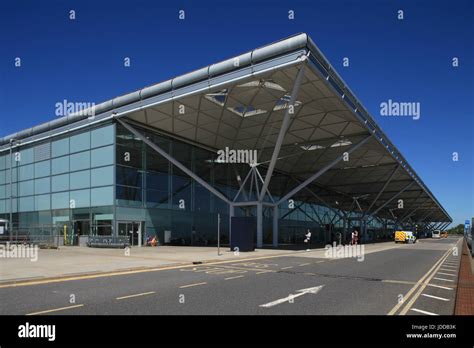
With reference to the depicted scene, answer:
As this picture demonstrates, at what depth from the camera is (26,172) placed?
44.5m

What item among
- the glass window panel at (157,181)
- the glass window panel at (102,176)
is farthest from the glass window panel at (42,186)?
the glass window panel at (157,181)

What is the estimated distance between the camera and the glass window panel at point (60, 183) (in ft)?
130

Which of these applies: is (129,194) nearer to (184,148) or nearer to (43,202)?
(184,148)

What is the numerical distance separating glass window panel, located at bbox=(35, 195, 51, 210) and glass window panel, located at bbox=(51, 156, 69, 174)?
2.74 m

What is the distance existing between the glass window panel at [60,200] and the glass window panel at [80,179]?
136 centimetres

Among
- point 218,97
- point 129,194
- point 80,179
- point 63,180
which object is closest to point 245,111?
point 218,97

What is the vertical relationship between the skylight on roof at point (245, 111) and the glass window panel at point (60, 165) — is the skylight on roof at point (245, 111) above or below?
above

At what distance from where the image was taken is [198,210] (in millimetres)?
42594

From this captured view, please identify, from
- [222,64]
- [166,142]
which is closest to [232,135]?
[166,142]

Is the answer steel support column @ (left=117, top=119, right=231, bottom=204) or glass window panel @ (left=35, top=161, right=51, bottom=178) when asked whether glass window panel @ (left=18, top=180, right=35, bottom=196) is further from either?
steel support column @ (left=117, top=119, right=231, bottom=204)

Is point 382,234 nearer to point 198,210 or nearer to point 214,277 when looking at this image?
point 198,210

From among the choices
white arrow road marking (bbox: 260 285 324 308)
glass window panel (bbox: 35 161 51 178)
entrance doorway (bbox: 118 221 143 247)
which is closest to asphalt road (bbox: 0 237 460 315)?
white arrow road marking (bbox: 260 285 324 308)

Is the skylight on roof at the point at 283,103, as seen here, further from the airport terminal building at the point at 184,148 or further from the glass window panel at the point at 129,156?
the glass window panel at the point at 129,156
